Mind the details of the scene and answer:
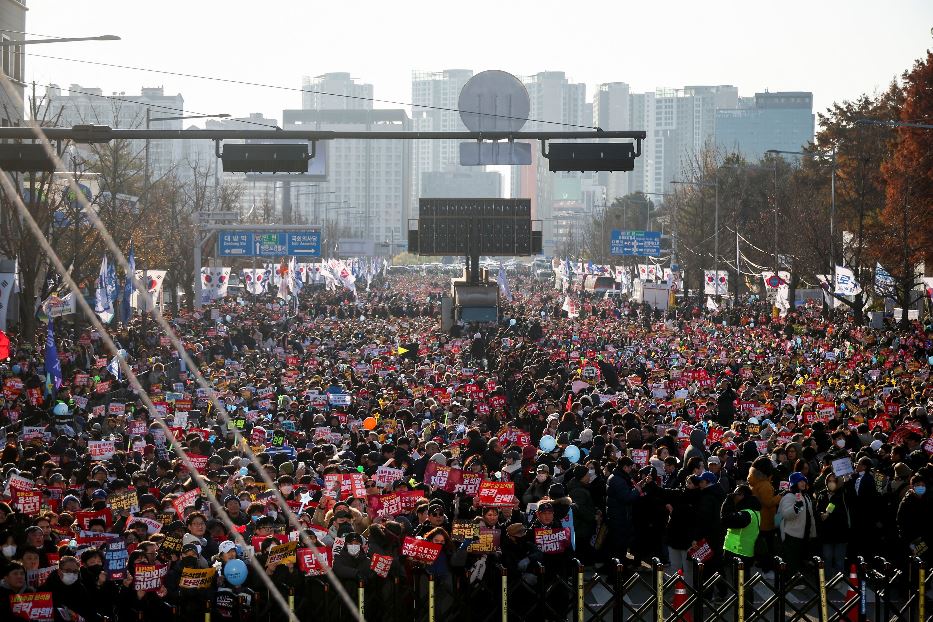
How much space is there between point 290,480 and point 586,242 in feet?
480

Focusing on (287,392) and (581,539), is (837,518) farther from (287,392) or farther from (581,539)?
(287,392)

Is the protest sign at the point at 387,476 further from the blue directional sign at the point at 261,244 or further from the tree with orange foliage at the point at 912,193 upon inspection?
the blue directional sign at the point at 261,244

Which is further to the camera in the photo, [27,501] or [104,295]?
[104,295]

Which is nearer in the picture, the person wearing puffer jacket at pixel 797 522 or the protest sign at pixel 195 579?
the protest sign at pixel 195 579

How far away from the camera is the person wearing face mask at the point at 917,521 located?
Answer: 46.1 feet

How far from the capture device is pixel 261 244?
212ft

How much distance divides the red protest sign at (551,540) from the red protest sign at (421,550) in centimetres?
102

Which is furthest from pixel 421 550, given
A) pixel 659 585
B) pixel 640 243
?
pixel 640 243

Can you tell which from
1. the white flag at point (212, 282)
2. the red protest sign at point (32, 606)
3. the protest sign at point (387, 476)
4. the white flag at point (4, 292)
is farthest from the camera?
the white flag at point (212, 282)

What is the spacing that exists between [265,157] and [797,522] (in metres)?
7.75

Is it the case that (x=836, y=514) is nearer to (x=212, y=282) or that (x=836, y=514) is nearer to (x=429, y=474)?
(x=429, y=474)

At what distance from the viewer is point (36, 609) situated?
10.7 m

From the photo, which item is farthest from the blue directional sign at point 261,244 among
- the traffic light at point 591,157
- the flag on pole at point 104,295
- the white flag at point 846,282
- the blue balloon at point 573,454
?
the blue balloon at point 573,454

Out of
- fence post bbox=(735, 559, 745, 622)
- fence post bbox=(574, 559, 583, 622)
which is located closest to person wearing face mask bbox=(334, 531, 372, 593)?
fence post bbox=(574, 559, 583, 622)
